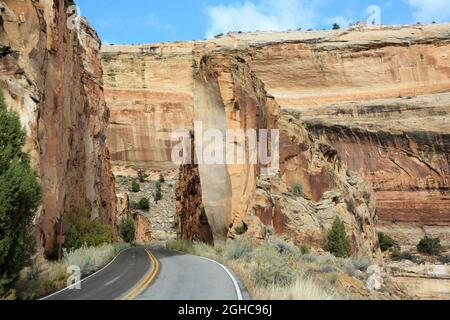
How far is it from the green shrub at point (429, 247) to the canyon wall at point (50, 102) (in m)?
37.2

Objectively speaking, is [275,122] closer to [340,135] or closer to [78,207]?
[78,207]

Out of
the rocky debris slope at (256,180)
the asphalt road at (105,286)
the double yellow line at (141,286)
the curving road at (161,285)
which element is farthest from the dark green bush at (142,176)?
the double yellow line at (141,286)

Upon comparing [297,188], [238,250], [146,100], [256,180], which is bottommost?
[238,250]

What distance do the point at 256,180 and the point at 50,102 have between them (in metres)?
11.5

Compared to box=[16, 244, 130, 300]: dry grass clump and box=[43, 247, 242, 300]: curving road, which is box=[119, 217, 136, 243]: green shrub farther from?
box=[43, 247, 242, 300]: curving road

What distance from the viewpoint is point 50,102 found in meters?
23.3

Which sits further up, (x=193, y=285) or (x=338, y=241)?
(x=193, y=285)

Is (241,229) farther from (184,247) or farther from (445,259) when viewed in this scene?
(445,259)

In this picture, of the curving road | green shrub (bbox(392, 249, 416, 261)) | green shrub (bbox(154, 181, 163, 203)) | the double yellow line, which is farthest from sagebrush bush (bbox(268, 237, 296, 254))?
green shrub (bbox(154, 181, 163, 203))

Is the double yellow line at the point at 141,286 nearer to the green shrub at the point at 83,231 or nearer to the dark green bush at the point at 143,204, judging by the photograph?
the green shrub at the point at 83,231

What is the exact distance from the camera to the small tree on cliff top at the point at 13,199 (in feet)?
34.4

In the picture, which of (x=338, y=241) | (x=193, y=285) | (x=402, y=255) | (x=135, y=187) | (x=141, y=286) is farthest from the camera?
(x=135, y=187)

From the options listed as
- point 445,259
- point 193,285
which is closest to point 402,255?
point 445,259

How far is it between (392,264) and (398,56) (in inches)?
1989
